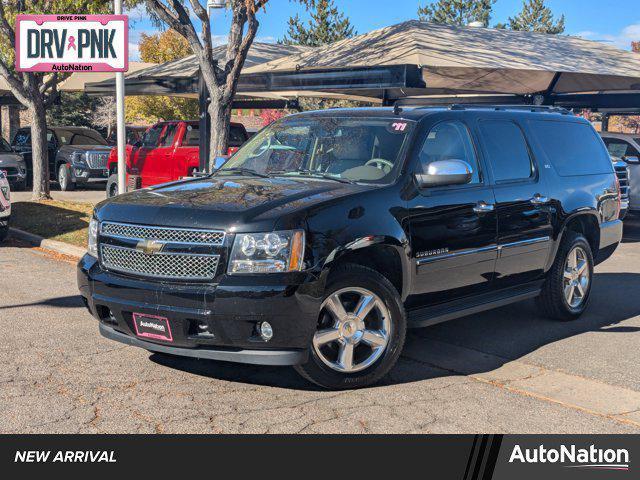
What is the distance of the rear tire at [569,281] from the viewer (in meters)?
7.44

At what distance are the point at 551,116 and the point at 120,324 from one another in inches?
177

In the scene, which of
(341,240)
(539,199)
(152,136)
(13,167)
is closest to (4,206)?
(152,136)

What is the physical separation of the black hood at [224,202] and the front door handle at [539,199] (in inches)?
77.7

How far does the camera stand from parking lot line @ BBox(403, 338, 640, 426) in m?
5.22

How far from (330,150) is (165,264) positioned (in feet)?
Answer: 5.82

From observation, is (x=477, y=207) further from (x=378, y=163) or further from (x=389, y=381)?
(x=389, y=381)

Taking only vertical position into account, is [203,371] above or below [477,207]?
below

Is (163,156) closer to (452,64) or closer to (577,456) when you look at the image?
(452,64)

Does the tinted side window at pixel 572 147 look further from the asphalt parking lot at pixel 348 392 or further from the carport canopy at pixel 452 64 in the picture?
the carport canopy at pixel 452 64

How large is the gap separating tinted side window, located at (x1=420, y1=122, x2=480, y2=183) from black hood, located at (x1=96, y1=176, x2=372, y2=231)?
807 mm

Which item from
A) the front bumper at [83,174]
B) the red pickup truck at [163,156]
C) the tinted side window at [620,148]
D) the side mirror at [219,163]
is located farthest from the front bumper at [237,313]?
the front bumper at [83,174]

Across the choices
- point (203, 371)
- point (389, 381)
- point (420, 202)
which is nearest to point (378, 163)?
point (420, 202)

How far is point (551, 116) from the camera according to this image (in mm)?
7699

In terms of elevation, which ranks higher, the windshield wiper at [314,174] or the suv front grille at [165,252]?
the windshield wiper at [314,174]
